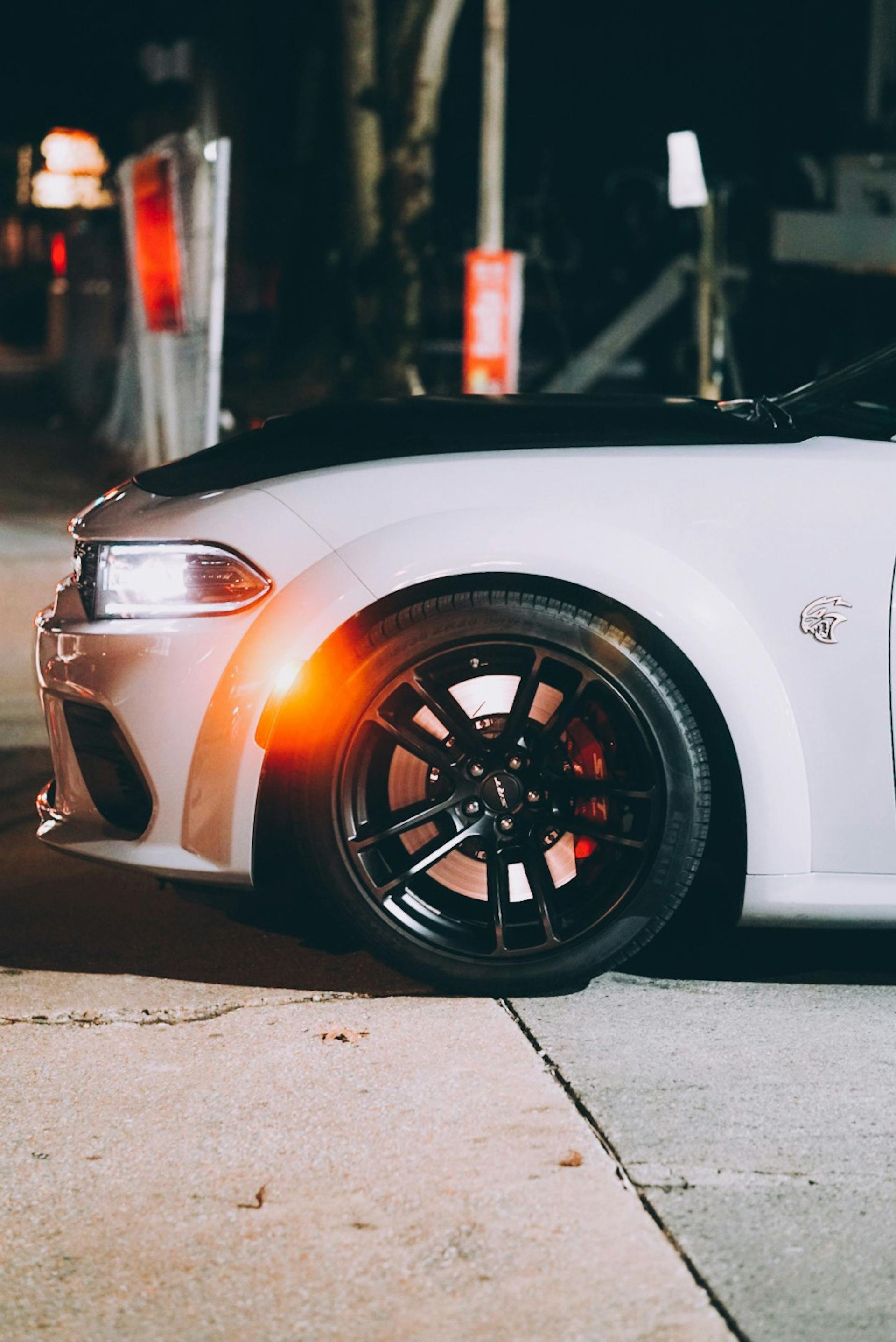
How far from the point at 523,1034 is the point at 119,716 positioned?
1046 millimetres

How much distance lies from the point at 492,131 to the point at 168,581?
10.5 m

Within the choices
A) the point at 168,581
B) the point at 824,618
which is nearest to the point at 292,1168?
the point at 168,581

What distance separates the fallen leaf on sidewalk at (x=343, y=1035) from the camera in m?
3.74

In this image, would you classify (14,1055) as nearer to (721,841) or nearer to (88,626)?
(88,626)

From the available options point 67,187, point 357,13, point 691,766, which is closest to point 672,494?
point 691,766

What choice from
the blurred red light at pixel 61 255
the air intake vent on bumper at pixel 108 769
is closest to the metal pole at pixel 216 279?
the air intake vent on bumper at pixel 108 769

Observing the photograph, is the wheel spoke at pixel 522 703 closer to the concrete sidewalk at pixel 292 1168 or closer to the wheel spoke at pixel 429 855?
the wheel spoke at pixel 429 855

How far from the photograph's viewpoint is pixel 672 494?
385cm

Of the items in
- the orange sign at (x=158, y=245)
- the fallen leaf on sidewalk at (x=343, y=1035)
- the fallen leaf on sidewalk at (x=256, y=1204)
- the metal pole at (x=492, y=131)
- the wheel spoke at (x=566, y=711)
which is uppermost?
Answer: the metal pole at (x=492, y=131)

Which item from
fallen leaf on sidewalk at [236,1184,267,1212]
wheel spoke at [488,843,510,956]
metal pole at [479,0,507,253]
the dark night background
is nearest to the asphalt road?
fallen leaf on sidewalk at [236,1184,267,1212]

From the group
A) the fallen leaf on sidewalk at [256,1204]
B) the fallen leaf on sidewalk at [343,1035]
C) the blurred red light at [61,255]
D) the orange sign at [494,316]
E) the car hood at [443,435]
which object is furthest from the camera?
the blurred red light at [61,255]

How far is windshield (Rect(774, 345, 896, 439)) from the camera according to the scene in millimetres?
4363

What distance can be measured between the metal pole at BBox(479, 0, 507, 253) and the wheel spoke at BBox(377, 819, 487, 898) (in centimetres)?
1012

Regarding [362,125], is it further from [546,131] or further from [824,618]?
[546,131]
